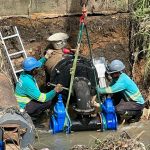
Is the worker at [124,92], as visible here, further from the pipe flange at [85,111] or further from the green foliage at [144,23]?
the green foliage at [144,23]

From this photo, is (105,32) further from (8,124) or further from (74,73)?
(8,124)

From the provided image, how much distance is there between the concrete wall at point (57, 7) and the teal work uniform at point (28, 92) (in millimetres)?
1962

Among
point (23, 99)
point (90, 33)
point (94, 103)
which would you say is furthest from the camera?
point (90, 33)

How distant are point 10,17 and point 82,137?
129 inches

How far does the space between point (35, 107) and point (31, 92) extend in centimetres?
34

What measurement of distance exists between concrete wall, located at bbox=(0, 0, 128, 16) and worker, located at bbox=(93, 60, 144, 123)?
5.75 ft

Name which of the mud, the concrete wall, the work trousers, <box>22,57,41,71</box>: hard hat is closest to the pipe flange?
the mud

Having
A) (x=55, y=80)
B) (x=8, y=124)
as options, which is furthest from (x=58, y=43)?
(x=8, y=124)

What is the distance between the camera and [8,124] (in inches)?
325

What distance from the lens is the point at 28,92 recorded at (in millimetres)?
10477

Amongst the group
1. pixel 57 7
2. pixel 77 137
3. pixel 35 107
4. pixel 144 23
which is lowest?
pixel 77 137

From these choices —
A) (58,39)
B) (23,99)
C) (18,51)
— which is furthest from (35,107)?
(18,51)

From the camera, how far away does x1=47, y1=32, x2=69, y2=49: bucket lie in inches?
440

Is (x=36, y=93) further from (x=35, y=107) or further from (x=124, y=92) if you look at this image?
(x=124, y=92)
